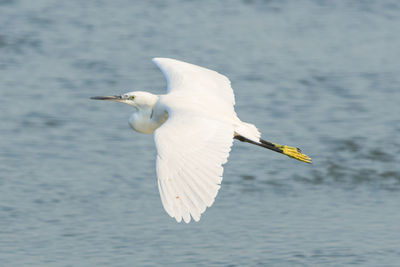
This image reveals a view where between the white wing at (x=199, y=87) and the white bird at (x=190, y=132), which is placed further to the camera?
the white wing at (x=199, y=87)

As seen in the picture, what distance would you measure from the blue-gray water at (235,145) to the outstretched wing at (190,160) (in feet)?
4.68

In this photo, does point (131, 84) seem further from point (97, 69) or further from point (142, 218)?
point (142, 218)

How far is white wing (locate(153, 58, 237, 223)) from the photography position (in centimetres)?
543

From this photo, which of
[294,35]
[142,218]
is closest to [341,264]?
[142,218]

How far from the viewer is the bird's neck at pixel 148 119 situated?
7211mm

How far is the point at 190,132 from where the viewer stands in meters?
6.27

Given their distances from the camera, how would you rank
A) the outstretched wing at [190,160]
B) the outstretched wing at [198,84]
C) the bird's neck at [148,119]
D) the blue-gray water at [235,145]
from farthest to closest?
1. the blue-gray water at [235,145]
2. the outstretched wing at [198,84]
3. the bird's neck at [148,119]
4. the outstretched wing at [190,160]

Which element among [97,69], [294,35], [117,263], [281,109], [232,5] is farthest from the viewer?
[232,5]

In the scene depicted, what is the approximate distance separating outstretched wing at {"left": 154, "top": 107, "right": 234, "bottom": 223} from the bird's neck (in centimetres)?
47

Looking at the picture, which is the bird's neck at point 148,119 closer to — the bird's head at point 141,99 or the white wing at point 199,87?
the bird's head at point 141,99

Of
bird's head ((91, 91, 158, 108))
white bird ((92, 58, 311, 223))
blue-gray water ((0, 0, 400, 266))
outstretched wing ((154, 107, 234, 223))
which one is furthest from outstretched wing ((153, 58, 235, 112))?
blue-gray water ((0, 0, 400, 266))

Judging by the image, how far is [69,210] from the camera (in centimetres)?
830

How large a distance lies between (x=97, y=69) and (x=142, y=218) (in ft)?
14.4

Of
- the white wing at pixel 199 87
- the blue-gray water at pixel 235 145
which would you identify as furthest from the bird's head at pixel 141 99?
the blue-gray water at pixel 235 145
